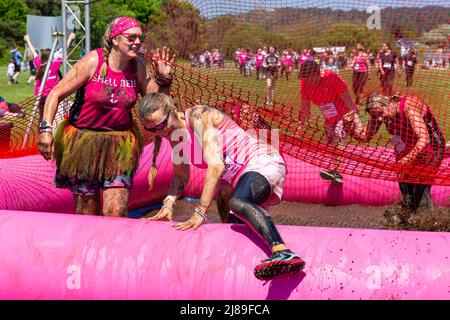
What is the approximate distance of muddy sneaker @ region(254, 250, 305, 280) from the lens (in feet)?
11.7

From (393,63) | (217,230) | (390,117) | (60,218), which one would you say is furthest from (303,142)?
(393,63)

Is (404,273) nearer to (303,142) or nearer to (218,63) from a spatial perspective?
(303,142)

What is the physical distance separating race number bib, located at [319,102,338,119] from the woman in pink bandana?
2907 mm

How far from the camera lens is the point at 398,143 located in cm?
563

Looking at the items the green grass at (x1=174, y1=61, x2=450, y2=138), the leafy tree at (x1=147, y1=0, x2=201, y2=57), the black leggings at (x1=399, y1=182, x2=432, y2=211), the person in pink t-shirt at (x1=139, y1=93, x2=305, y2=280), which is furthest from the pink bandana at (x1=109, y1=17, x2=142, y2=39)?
the black leggings at (x1=399, y1=182, x2=432, y2=211)

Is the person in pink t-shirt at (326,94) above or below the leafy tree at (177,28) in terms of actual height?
below

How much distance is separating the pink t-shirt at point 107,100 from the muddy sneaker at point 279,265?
4.60ft

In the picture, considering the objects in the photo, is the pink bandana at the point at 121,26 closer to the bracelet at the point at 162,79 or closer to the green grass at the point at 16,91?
the bracelet at the point at 162,79

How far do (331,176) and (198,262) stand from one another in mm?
3845

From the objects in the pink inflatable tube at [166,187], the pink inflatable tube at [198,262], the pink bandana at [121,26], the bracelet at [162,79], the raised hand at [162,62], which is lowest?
the pink inflatable tube at [166,187]

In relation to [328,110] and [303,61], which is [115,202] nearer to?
[328,110]

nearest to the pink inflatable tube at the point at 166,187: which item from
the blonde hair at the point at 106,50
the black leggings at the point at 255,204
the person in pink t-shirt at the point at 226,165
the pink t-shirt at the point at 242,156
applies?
the blonde hair at the point at 106,50

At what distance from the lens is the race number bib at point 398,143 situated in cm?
559

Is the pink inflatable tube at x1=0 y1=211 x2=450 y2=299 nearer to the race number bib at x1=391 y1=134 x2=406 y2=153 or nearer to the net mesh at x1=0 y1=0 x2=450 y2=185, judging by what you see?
the net mesh at x1=0 y1=0 x2=450 y2=185
